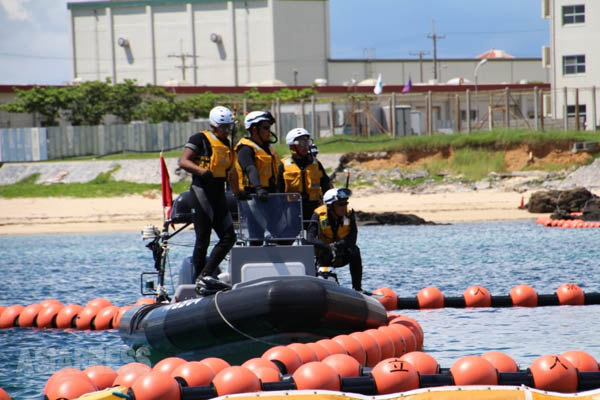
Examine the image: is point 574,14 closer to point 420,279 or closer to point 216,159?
point 420,279

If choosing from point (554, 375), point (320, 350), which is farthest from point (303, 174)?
point (554, 375)

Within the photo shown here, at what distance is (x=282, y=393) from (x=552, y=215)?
17567 mm

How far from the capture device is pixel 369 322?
865 centimetres

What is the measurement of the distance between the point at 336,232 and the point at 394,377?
10.0ft

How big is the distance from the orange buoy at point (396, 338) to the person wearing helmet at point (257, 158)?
160cm

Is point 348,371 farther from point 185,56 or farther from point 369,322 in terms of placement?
point 185,56

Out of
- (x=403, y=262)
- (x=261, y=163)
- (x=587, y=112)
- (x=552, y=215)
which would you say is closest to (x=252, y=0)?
(x=587, y=112)

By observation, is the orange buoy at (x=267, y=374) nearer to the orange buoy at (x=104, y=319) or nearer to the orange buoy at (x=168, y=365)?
the orange buoy at (x=168, y=365)

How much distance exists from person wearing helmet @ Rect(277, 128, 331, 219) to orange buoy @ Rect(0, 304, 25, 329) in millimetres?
3907

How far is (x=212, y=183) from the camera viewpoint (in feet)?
29.9

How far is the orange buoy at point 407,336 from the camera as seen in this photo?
863 centimetres

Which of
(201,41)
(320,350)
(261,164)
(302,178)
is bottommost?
(320,350)

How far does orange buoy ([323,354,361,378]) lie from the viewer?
7.08 meters

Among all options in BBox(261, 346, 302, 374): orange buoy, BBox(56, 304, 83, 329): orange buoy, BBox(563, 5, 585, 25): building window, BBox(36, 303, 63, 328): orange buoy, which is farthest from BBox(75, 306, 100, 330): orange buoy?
BBox(563, 5, 585, 25): building window
